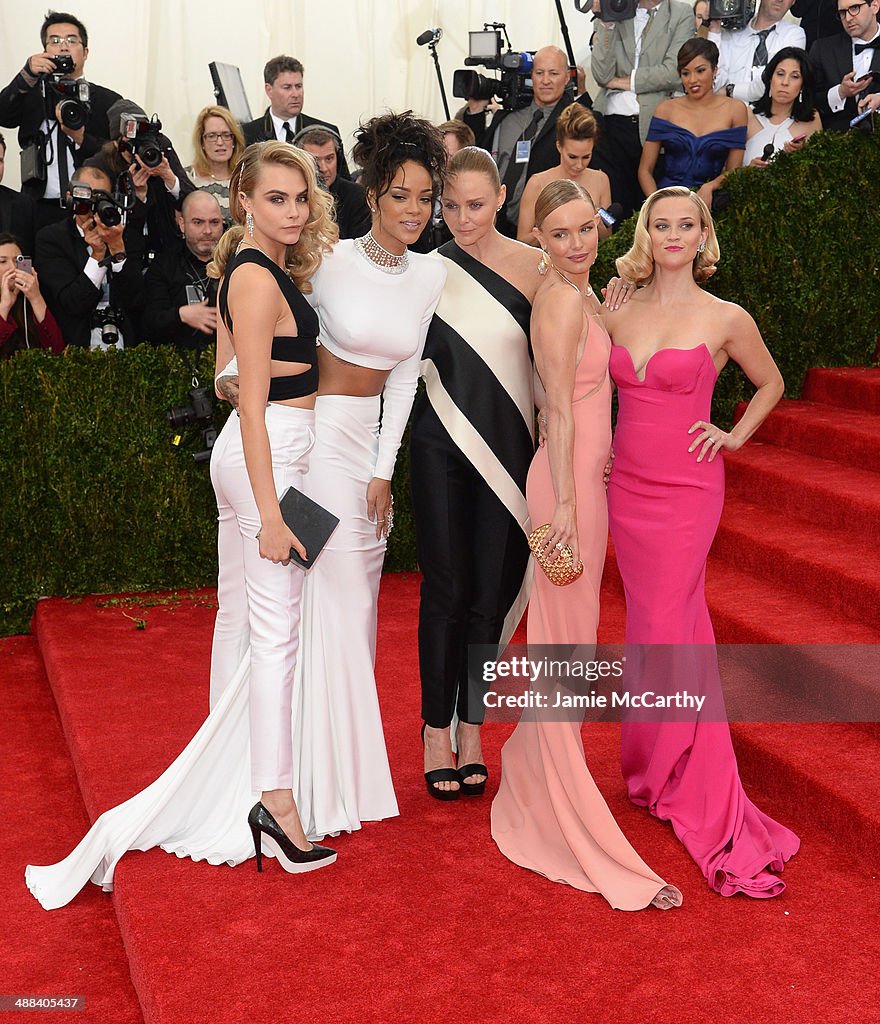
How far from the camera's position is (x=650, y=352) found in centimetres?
345

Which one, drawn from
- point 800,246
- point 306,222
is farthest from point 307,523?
point 800,246

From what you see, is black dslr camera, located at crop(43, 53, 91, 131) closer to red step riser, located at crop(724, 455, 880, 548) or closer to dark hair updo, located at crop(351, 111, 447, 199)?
dark hair updo, located at crop(351, 111, 447, 199)

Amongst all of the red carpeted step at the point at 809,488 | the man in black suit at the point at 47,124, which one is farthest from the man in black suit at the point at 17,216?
the red carpeted step at the point at 809,488

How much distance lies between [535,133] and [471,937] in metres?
5.48

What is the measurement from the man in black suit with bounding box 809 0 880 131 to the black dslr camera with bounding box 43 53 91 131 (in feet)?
13.4

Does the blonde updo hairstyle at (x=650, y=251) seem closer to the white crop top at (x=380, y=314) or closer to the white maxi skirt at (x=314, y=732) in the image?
the white crop top at (x=380, y=314)

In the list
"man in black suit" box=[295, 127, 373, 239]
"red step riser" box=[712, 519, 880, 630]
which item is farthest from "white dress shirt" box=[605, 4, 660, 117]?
"red step riser" box=[712, 519, 880, 630]

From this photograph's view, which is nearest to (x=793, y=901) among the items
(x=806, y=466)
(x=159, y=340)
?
(x=806, y=466)

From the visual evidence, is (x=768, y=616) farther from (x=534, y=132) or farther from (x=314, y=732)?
(x=534, y=132)

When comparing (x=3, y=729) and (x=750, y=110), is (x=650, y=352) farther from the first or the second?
(x=750, y=110)

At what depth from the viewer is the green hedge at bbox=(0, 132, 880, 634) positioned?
5836 mm

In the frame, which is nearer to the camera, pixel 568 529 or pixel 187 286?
pixel 568 529

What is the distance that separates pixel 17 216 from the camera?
6414mm

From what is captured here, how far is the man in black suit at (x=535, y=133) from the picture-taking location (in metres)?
7.20
